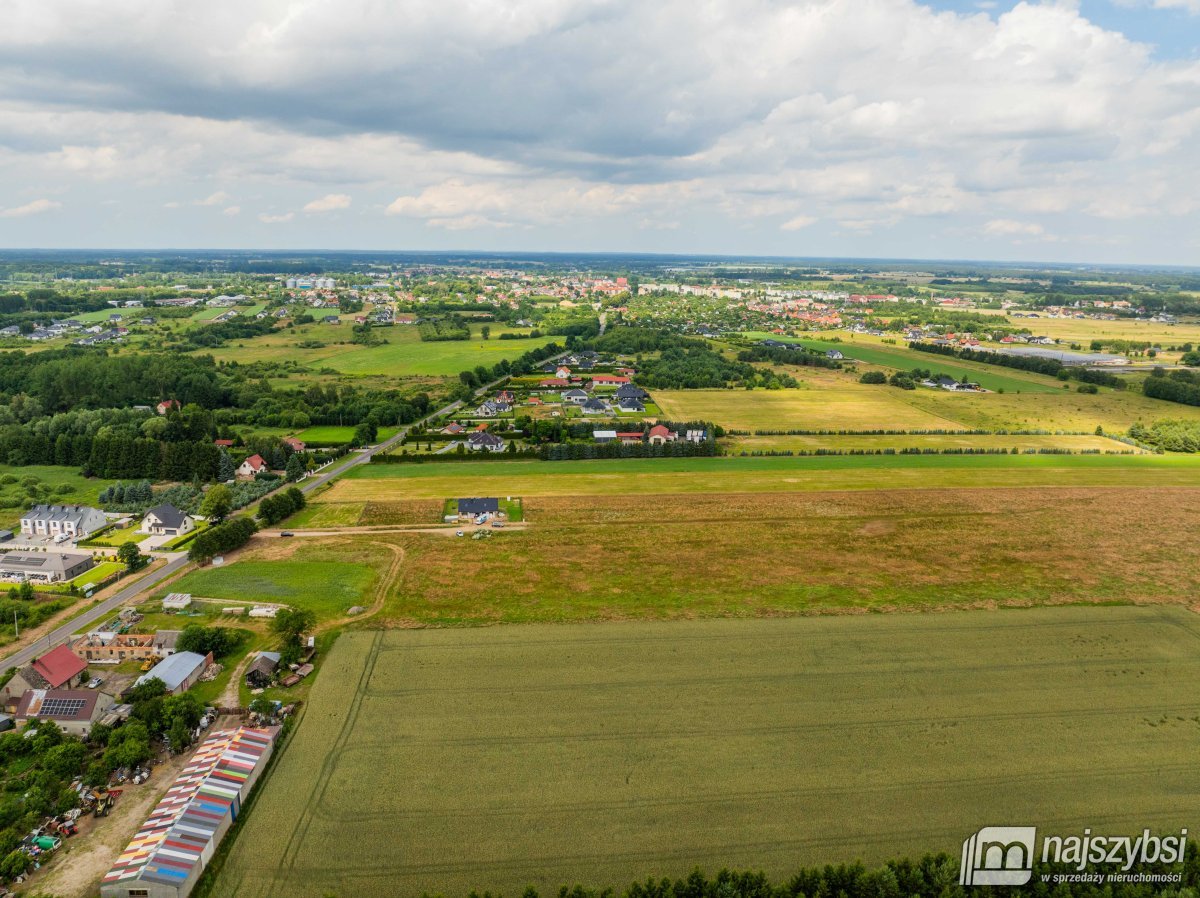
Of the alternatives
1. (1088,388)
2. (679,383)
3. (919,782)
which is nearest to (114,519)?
(919,782)

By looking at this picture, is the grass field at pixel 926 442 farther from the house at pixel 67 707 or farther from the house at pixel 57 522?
the house at pixel 67 707

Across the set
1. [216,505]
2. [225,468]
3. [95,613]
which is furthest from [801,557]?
[225,468]

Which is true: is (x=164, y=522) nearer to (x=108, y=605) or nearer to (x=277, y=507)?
(x=277, y=507)

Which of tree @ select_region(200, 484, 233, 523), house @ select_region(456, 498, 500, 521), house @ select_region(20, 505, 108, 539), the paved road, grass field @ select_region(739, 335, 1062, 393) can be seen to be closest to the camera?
the paved road

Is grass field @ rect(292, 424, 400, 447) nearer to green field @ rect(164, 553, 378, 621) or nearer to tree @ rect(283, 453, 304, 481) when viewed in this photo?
tree @ rect(283, 453, 304, 481)

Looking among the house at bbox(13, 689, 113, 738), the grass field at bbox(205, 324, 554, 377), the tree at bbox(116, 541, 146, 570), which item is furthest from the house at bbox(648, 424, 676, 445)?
the house at bbox(13, 689, 113, 738)

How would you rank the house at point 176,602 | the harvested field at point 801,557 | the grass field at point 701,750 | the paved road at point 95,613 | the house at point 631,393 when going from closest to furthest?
the grass field at point 701,750 → the paved road at point 95,613 → the house at point 176,602 → the harvested field at point 801,557 → the house at point 631,393

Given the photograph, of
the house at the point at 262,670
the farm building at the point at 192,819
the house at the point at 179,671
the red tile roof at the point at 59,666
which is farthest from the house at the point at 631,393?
the farm building at the point at 192,819
